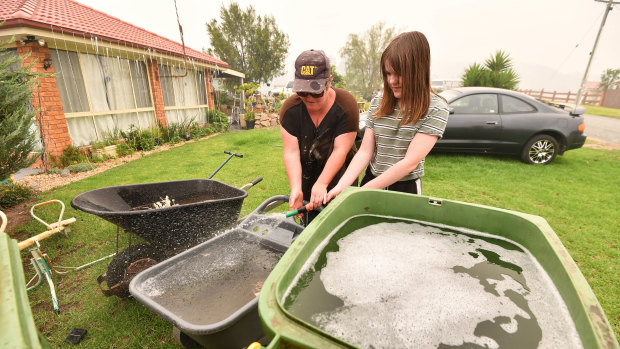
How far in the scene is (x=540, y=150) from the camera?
604 centimetres

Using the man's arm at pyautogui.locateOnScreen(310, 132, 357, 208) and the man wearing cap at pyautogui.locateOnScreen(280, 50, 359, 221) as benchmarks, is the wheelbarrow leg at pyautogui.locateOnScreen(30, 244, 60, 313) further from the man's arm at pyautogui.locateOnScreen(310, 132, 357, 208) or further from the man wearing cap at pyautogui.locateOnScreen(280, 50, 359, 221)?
the man's arm at pyautogui.locateOnScreen(310, 132, 357, 208)

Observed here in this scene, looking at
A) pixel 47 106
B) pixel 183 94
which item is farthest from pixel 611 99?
pixel 47 106

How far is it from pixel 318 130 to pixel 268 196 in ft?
7.84

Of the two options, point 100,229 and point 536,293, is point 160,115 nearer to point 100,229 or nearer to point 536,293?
point 100,229

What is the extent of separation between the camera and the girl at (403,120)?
1.60 meters

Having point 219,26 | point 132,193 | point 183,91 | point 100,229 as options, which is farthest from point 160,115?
point 219,26

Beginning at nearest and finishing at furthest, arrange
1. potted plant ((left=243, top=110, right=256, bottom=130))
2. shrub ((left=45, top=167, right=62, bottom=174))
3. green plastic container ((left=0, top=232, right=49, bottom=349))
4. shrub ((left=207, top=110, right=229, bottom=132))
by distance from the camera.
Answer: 1. green plastic container ((left=0, top=232, right=49, bottom=349))
2. shrub ((left=45, top=167, right=62, bottom=174))
3. shrub ((left=207, top=110, right=229, bottom=132))
4. potted plant ((left=243, top=110, right=256, bottom=130))

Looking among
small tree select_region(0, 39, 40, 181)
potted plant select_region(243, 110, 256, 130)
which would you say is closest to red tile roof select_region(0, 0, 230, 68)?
small tree select_region(0, 39, 40, 181)

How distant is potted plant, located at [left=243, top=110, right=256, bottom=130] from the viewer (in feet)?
41.0

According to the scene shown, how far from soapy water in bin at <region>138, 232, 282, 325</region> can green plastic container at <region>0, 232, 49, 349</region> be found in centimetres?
57

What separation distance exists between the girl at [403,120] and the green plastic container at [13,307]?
1.37 metres

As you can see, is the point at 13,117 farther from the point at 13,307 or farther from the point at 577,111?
the point at 577,111

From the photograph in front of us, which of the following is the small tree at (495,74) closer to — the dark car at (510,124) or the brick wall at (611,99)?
the dark car at (510,124)

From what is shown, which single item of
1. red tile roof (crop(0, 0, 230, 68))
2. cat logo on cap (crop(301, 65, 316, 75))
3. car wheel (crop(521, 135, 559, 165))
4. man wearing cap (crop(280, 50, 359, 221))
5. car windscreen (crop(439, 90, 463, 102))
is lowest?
car wheel (crop(521, 135, 559, 165))
